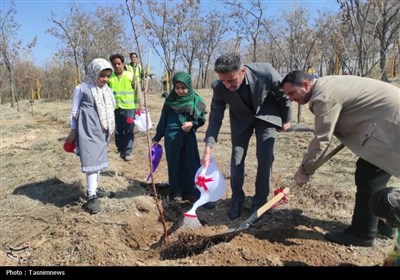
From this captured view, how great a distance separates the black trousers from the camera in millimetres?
2736

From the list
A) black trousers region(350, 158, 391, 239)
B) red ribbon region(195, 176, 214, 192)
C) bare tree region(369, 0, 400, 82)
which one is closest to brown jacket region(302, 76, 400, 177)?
black trousers region(350, 158, 391, 239)

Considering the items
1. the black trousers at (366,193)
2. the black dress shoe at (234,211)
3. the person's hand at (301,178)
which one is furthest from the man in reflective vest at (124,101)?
the black trousers at (366,193)

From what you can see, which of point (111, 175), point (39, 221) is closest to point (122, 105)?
point (111, 175)

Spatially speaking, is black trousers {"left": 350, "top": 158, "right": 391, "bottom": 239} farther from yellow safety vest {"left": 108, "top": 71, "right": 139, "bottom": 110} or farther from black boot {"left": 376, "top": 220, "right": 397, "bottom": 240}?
yellow safety vest {"left": 108, "top": 71, "right": 139, "bottom": 110}

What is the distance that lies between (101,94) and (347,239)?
2562mm

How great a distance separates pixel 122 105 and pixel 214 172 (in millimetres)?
2751

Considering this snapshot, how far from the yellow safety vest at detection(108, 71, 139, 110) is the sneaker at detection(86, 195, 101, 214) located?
2305mm

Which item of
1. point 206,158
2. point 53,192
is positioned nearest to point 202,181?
point 206,158

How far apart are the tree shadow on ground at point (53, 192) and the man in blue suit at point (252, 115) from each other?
1.64 m

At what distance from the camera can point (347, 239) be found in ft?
9.54

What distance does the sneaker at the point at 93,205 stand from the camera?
11.5 feet

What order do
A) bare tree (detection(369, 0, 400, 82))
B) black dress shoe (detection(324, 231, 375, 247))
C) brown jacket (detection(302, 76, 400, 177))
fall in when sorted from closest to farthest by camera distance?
A: brown jacket (detection(302, 76, 400, 177))
black dress shoe (detection(324, 231, 375, 247))
bare tree (detection(369, 0, 400, 82))

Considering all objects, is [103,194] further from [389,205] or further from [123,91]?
[389,205]
